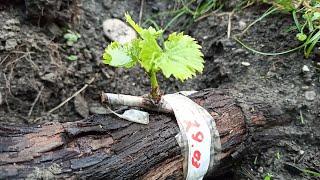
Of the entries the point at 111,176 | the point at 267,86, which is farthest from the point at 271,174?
the point at 111,176

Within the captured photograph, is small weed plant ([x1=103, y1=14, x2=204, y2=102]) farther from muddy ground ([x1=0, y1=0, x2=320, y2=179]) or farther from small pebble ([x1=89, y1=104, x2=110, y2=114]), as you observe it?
small pebble ([x1=89, y1=104, x2=110, y2=114])

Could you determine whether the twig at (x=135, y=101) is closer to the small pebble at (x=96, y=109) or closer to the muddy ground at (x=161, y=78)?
the muddy ground at (x=161, y=78)

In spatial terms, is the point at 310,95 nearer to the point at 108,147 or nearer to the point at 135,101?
the point at 135,101

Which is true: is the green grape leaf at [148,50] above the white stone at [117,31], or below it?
below

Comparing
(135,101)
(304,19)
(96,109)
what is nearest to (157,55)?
(135,101)

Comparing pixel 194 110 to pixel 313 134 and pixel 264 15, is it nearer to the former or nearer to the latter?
pixel 313 134

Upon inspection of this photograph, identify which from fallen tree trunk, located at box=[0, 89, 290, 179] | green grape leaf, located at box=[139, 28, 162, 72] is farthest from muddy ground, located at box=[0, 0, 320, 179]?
green grape leaf, located at box=[139, 28, 162, 72]

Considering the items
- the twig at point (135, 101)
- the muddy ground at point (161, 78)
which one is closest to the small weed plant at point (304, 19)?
the muddy ground at point (161, 78)
